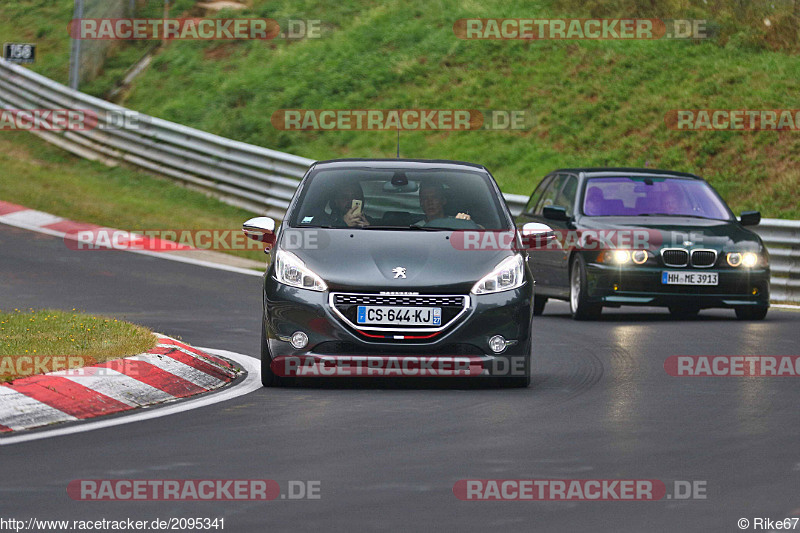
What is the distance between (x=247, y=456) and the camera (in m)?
7.57

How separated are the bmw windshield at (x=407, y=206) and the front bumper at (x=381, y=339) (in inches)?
35.7

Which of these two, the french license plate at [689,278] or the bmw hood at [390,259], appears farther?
the french license plate at [689,278]

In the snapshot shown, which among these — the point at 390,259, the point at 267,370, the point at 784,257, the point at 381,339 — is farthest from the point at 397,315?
the point at 784,257

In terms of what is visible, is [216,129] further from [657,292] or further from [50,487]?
[50,487]

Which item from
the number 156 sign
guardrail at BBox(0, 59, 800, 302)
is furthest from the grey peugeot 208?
the number 156 sign

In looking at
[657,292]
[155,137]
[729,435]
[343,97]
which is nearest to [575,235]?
[657,292]

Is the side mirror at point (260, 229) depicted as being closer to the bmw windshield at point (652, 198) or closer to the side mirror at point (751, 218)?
the bmw windshield at point (652, 198)

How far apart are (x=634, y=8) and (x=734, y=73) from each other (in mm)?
4411

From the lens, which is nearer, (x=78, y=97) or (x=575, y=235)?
(x=575, y=235)

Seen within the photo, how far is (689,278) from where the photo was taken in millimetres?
16000

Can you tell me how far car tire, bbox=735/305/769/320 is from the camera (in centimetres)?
1630

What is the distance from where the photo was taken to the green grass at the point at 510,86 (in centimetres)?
2525

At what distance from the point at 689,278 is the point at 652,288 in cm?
38

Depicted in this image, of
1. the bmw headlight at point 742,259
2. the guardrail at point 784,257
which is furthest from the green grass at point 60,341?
the guardrail at point 784,257
